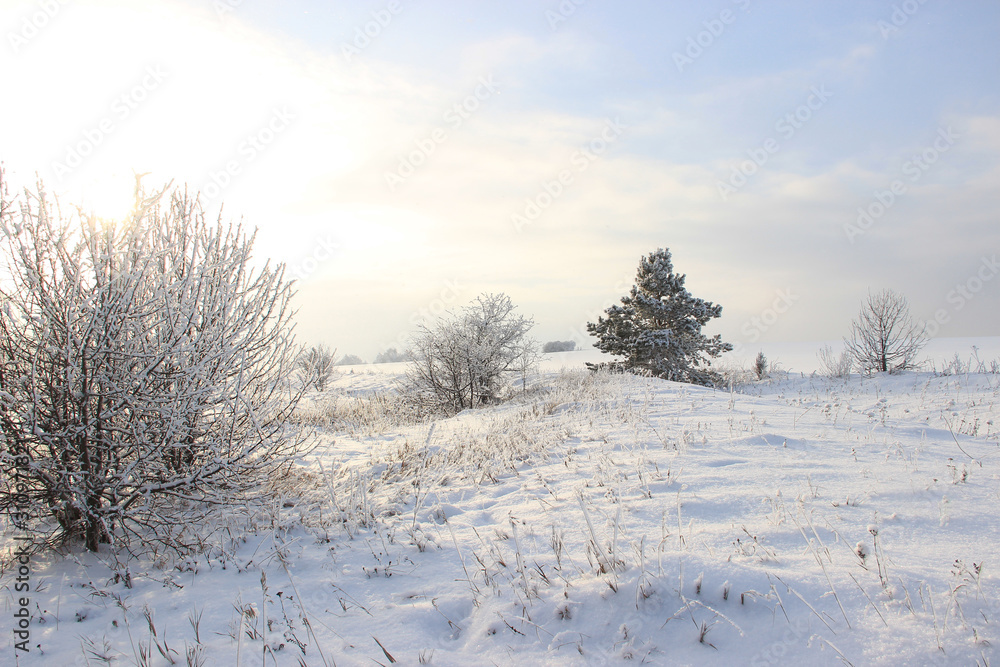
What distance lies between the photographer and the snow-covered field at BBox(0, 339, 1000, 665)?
2.40m

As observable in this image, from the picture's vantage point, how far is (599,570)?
2971mm

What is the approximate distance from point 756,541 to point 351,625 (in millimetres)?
2502

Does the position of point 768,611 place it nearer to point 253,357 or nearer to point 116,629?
point 116,629

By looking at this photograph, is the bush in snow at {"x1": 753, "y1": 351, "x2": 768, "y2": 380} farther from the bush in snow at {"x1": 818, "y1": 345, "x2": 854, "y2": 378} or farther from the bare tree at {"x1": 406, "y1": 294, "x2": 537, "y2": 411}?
the bare tree at {"x1": 406, "y1": 294, "x2": 537, "y2": 411}

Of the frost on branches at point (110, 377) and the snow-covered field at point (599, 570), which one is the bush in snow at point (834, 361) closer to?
the snow-covered field at point (599, 570)

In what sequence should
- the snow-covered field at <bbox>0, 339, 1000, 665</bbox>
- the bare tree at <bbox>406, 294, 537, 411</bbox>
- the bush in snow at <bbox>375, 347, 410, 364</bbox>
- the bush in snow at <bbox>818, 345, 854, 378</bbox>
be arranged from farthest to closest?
the bush in snow at <bbox>375, 347, 410, 364</bbox> → the bush in snow at <bbox>818, 345, 854, 378</bbox> → the bare tree at <bbox>406, 294, 537, 411</bbox> → the snow-covered field at <bbox>0, 339, 1000, 665</bbox>

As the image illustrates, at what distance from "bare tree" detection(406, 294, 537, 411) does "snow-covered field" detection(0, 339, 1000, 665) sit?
10.9 m

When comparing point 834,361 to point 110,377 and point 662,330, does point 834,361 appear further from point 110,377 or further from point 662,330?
point 110,377

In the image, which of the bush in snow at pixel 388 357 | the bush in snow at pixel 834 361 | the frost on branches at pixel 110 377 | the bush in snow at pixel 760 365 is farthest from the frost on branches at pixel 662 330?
the bush in snow at pixel 388 357

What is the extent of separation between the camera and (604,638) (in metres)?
2.52

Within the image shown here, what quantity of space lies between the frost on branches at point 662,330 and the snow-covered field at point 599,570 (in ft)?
58.1

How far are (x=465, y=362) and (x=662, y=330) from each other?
1099cm

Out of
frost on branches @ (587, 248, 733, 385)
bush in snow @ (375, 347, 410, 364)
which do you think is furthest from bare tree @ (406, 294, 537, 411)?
bush in snow @ (375, 347, 410, 364)

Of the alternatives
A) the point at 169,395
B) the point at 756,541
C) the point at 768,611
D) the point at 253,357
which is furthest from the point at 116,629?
the point at 756,541
